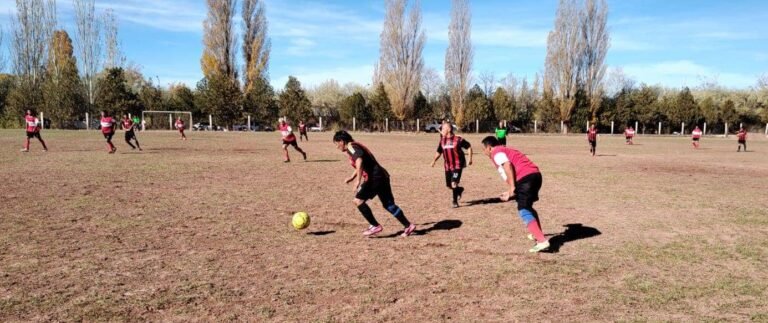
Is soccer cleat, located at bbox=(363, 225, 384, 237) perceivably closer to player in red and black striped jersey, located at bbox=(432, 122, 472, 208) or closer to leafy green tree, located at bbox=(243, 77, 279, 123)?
player in red and black striped jersey, located at bbox=(432, 122, 472, 208)

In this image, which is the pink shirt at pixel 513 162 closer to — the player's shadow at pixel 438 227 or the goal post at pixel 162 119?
the player's shadow at pixel 438 227

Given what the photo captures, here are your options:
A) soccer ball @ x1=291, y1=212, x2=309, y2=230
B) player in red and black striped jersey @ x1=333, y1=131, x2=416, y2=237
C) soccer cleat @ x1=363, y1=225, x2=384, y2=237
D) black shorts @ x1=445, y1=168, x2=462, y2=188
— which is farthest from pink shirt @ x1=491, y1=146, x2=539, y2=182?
black shorts @ x1=445, y1=168, x2=462, y2=188

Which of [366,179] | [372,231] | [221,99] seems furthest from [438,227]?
[221,99]

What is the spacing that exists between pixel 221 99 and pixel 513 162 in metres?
53.5

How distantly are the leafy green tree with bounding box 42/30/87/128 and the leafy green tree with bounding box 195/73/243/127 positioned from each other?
1198 centimetres

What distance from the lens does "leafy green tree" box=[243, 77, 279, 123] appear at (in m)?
59.3

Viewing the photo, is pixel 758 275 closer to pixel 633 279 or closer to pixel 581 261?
pixel 633 279

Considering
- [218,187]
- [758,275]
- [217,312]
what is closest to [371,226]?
[217,312]

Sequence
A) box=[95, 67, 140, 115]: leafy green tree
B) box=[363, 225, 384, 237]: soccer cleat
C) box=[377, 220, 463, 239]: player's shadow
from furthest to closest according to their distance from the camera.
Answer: box=[95, 67, 140, 115]: leafy green tree
box=[377, 220, 463, 239]: player's shadow
box=[363, 225, 384, 237]: soccer cleat

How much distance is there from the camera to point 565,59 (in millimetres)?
59312

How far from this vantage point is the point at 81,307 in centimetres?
470

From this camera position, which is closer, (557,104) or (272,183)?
(272,183)

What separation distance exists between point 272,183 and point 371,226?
6.16 m

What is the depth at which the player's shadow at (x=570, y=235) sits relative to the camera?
7.22 metres
